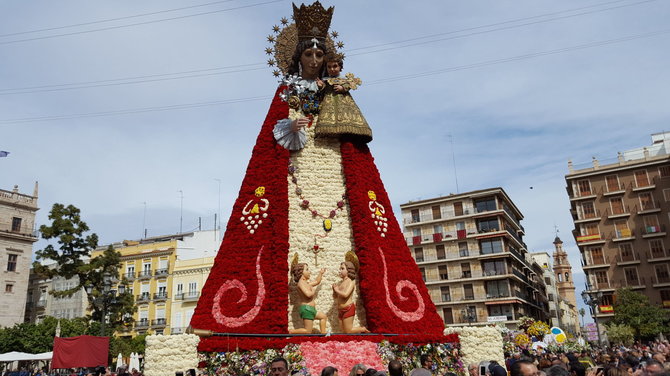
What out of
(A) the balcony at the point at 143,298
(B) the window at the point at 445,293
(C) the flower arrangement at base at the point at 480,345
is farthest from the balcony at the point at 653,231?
(A) the balcony at the point at 143,298

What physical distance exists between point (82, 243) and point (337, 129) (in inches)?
757

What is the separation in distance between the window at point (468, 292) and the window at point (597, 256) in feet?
38.4

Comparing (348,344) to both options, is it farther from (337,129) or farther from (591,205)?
(591,205)

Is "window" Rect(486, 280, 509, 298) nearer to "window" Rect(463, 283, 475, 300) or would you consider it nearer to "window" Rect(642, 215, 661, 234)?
"window" Rect(463, 283, 475, 300)

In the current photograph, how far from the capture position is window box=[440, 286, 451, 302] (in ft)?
166

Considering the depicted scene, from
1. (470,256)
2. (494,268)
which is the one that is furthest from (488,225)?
(494,268)

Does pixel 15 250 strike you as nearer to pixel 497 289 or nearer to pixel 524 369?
pixel 497 289

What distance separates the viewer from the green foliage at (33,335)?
34.3 metres

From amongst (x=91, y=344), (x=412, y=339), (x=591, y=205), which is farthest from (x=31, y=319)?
(x=591, y=205)

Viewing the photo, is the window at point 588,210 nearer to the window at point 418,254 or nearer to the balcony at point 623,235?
the balcony at point 623,235

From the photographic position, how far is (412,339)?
1509cm

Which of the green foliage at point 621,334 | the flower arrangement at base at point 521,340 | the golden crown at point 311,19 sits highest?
the golden crown at point 311,19

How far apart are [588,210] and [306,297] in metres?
43.7

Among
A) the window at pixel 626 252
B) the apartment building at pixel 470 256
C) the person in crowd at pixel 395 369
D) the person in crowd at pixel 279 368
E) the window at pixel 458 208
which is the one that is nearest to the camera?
the person in crowd at pixel 279 368
